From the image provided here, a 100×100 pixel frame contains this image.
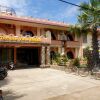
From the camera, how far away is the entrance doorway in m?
28.4

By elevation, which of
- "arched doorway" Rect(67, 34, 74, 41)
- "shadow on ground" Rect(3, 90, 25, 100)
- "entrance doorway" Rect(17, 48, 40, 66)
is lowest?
"shadow on ground" Rect(3, 90, 25, 100)

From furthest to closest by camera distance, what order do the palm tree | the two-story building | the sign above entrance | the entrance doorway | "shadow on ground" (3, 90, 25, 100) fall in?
the entrance doorway → the two-story building → the sign above entrance → the palm tree → "shadow on ground" (3, 90, 25, 100)

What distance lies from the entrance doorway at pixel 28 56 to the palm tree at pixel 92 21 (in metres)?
8.39

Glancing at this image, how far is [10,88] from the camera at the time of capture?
14.2 m

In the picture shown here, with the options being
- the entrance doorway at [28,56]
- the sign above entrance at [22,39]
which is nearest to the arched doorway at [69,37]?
the entrance doorway at [28,56]

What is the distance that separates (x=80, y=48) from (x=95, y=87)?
63.7ft

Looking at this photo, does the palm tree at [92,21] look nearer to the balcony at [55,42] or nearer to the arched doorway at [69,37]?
the balcony at [55,42]

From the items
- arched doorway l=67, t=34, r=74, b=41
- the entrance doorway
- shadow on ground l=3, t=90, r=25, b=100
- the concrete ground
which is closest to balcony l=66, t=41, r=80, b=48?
arched doorway l=67, t=34, r=74, b=41

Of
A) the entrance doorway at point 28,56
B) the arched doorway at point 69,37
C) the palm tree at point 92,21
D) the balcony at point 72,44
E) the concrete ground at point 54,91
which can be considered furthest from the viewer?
the arched doorway at point 69,37

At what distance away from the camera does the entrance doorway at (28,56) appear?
28391mm

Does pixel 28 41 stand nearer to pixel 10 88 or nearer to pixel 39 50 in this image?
pixel 39 50

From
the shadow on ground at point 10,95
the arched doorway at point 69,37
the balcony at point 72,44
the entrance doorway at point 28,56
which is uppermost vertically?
the arched doorway at point 69,37

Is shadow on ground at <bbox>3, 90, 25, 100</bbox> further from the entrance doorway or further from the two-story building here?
the entrance doorway

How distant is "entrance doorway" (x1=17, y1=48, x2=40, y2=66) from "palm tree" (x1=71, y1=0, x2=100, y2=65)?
8.39 meters
